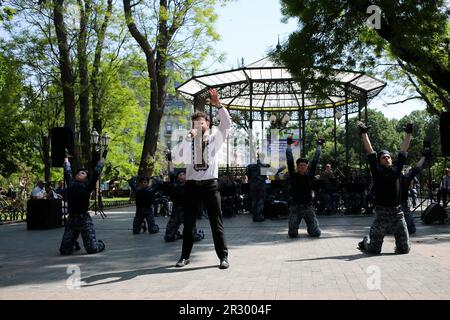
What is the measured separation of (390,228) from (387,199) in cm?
48

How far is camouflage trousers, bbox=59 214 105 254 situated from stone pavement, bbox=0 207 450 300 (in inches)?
6.6

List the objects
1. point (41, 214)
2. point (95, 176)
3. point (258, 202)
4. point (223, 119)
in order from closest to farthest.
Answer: point (223, 119) → point (95, 176) → point (41, 214) → point (258, 202)

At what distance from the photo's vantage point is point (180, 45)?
21375mm

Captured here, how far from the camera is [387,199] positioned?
23.4ft

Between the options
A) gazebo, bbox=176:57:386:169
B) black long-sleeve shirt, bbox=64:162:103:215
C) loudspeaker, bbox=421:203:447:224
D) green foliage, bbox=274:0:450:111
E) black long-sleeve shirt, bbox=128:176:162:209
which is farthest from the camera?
gazebo, bbox=176:57:386:169

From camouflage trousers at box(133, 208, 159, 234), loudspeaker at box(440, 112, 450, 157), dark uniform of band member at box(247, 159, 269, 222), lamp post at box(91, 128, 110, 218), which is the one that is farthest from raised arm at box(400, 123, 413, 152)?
lamp post at box(91, 128, 110, 218)

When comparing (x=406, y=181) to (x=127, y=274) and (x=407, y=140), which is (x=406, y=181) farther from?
(x=127, y=274)

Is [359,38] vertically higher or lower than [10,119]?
higher

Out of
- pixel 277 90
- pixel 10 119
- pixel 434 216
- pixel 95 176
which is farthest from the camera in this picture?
pixel 277 90

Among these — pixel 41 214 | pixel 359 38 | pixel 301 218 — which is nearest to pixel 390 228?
pixel 301 218

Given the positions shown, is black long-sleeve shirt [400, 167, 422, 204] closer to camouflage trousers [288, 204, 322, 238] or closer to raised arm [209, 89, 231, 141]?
camouflage trousers [288, 204, 322, 238]

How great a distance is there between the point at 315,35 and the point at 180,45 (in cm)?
852

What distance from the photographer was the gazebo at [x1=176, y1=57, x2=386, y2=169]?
19172 mm

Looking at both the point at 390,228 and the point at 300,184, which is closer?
the point at 390,228
